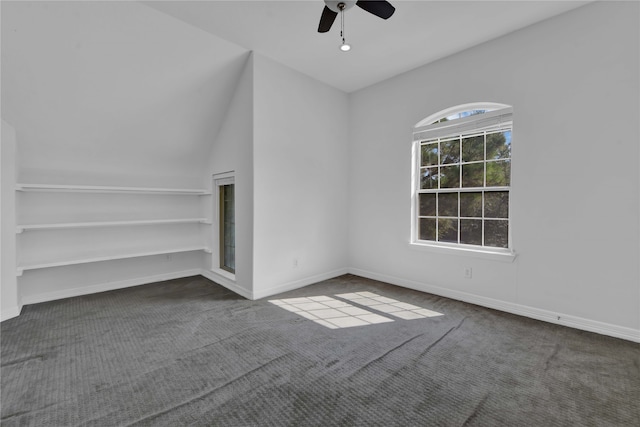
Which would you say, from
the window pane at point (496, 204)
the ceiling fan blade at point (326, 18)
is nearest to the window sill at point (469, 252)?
the window pane at point (496, 204)

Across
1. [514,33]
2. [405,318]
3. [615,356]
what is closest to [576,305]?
[615,356]

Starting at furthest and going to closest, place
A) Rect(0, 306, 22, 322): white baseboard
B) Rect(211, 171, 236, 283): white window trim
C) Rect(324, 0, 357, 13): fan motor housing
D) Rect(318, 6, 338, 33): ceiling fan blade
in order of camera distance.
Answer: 1. Rect(211, 171, 236, 283): white window trim
2. Rect(0, 306, 22, 322): white baseboard
3. Rect(318, 6, 338, 33): ceiling fan blade
4. Rect(324, 0, 357, 13): fan motor housing

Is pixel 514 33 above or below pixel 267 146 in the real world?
above

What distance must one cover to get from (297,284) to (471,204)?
97.3 inches

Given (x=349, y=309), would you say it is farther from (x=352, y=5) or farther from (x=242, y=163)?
(x=352, y=5)

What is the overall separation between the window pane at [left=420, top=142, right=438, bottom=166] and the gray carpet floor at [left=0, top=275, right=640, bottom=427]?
73.9 inches

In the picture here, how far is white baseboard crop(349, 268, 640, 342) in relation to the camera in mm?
2504

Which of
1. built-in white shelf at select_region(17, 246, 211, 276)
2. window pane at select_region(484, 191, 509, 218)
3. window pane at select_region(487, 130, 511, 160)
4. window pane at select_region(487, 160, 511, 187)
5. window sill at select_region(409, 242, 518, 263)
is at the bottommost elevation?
built-in white shelf at select_region(17, 246, 211, 276)

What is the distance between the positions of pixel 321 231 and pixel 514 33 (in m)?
3.25

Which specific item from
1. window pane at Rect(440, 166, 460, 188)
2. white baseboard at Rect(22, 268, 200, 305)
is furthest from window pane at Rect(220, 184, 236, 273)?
window pane at Rect(440, 166, 460, 188)

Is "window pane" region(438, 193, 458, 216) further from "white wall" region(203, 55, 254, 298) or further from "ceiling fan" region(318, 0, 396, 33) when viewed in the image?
"white wall" region(203, 55, 254, 298)

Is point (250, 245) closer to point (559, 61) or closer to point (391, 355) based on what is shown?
point (391, 355)

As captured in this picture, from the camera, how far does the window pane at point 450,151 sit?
11.8 ft

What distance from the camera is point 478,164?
339 centimetres
